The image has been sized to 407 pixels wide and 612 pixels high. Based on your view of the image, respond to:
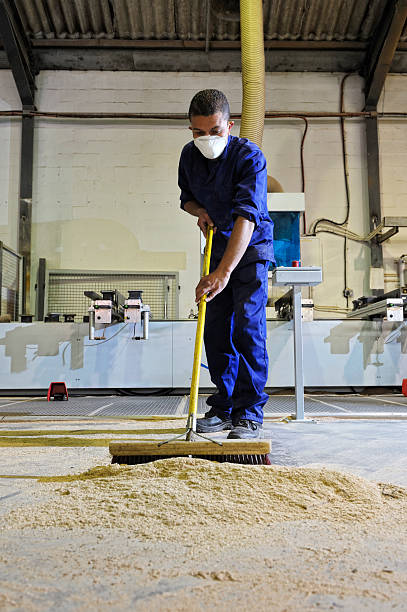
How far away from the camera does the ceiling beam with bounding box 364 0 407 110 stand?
16.5 ft

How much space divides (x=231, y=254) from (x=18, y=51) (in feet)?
16.3

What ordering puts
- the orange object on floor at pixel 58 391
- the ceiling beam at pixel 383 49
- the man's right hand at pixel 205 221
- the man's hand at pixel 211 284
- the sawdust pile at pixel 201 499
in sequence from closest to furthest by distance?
the sawdust pile at pixel 201 499 < the man's hand at pixel 211 284 < the man's right hand at pixel 205 221 < the orange object on floor at pixel 58 391 < the ceiling beam at pixel 383 49

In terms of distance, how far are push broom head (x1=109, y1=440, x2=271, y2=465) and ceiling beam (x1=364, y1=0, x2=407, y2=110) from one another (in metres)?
5.33

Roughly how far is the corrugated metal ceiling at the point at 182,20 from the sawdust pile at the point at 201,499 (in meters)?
5.40

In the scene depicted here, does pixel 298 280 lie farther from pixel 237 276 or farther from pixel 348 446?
pixel 348 446

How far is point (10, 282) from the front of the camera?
5023 mm

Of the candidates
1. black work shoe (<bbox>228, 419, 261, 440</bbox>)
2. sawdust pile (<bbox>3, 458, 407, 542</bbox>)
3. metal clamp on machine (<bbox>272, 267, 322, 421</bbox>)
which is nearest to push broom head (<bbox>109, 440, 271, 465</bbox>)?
sawdust pile (<bbox>3, 458, 407, 542</bbox>)

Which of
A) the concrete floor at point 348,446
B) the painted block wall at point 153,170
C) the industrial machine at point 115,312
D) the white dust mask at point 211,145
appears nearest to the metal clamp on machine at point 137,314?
the industrial machine at point 115,312

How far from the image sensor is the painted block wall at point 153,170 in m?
5.62

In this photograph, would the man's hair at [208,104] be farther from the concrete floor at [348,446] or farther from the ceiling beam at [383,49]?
the ceiling beam at [383,49]

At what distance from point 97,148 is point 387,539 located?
5709 mm

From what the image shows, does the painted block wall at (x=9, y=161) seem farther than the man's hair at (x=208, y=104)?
Yes

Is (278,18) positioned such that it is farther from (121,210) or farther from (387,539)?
(387,539)

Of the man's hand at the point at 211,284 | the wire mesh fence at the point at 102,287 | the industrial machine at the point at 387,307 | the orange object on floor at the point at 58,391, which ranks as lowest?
the orange object on floor at the point at 58,391
